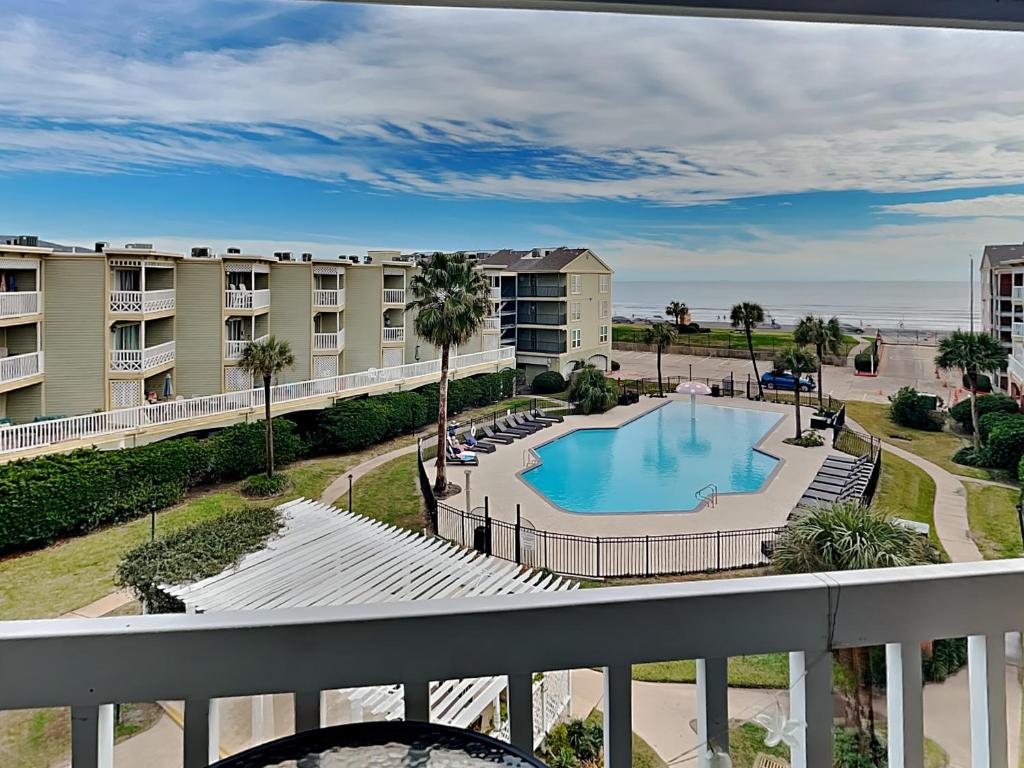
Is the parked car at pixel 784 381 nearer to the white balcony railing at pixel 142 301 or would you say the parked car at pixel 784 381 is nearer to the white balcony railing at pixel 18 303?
the white balcony railing at pixel 142 301

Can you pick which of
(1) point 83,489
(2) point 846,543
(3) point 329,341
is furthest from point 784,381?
(1) point 83,489

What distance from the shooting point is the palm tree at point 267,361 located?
147 cm

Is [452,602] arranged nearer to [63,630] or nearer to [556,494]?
[63,630]

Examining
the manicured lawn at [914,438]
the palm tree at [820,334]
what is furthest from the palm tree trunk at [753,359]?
the manicured lawn at [914,438]

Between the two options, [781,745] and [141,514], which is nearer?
[781,745]

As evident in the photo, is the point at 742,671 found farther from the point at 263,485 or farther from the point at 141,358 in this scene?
the point at 141,358

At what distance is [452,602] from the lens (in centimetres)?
67

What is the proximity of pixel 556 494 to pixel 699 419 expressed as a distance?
0.43m

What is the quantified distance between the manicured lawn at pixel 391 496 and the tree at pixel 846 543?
2.73 ft

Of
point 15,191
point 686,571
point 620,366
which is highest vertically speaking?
point 15,191

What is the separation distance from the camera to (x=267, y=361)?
1.49m

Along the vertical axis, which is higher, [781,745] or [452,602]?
[452,602]

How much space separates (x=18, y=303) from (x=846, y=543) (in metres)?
1.76

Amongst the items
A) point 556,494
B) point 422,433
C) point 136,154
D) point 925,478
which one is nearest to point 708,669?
point 556,494
